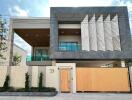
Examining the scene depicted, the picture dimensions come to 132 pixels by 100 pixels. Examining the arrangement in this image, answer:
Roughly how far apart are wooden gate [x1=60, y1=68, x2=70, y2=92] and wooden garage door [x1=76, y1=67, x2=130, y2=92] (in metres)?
0.86

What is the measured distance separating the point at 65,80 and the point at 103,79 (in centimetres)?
328

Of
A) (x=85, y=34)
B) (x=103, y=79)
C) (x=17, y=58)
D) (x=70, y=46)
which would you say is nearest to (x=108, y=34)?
(x=85, y=34)

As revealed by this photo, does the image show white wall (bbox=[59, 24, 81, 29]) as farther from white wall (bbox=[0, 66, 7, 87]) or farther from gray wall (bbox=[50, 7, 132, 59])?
white wall (bbox=[0, 66, 7, 87])

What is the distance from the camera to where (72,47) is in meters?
20.8

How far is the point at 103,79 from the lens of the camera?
14922 millimetres

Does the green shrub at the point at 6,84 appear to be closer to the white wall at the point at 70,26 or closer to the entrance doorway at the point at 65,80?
the entrance doorway at the point at 65,80

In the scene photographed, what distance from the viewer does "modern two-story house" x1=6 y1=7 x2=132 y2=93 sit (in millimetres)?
14844

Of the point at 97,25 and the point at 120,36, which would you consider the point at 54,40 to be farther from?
the point at 120,36

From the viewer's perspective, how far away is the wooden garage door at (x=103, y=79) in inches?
580

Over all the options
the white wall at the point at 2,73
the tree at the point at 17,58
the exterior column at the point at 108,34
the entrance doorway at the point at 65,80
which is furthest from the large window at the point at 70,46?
the tree at the point at 17,58

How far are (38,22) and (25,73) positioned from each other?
6.68 m

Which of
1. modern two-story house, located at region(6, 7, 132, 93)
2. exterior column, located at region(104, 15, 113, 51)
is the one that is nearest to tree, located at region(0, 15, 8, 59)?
modern two-story house, located at region(6, 7, 132, 93)

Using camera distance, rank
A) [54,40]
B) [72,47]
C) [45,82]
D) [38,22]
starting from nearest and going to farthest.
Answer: [45,82] → [54,40] → [38,22] → [72,47]

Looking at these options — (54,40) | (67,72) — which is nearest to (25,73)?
(67,72)
